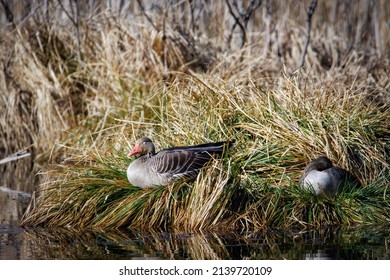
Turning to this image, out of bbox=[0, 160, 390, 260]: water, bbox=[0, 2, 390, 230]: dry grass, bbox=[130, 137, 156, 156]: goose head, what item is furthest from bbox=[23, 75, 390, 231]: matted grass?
→ bbox=[130, 137, 156, 156]: goose head

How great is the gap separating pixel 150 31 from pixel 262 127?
4.31 m

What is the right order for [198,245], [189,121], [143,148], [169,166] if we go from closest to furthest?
[198,245] < [169,166] < [143,148] < [189,121]

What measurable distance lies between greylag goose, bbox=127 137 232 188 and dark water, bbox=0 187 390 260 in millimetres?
546

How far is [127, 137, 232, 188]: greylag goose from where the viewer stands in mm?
6949

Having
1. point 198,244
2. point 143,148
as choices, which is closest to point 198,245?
point 198,244

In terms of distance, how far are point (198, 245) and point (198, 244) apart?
39mm

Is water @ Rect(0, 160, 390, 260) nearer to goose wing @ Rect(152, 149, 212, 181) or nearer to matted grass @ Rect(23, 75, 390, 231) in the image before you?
matted grass @ Rect(23, 75, 390, 231)

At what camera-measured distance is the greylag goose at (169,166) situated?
22.8ft

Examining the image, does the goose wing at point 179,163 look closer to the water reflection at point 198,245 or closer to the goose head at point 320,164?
the water reflection at point 198,245

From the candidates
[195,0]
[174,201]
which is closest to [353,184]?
[174,201]

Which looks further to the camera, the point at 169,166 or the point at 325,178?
the point at 169,166

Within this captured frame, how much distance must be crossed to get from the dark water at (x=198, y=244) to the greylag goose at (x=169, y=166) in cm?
55

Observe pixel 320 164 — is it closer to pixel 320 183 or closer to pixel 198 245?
pixel 320 183

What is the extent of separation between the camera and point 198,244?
6.09 metres
